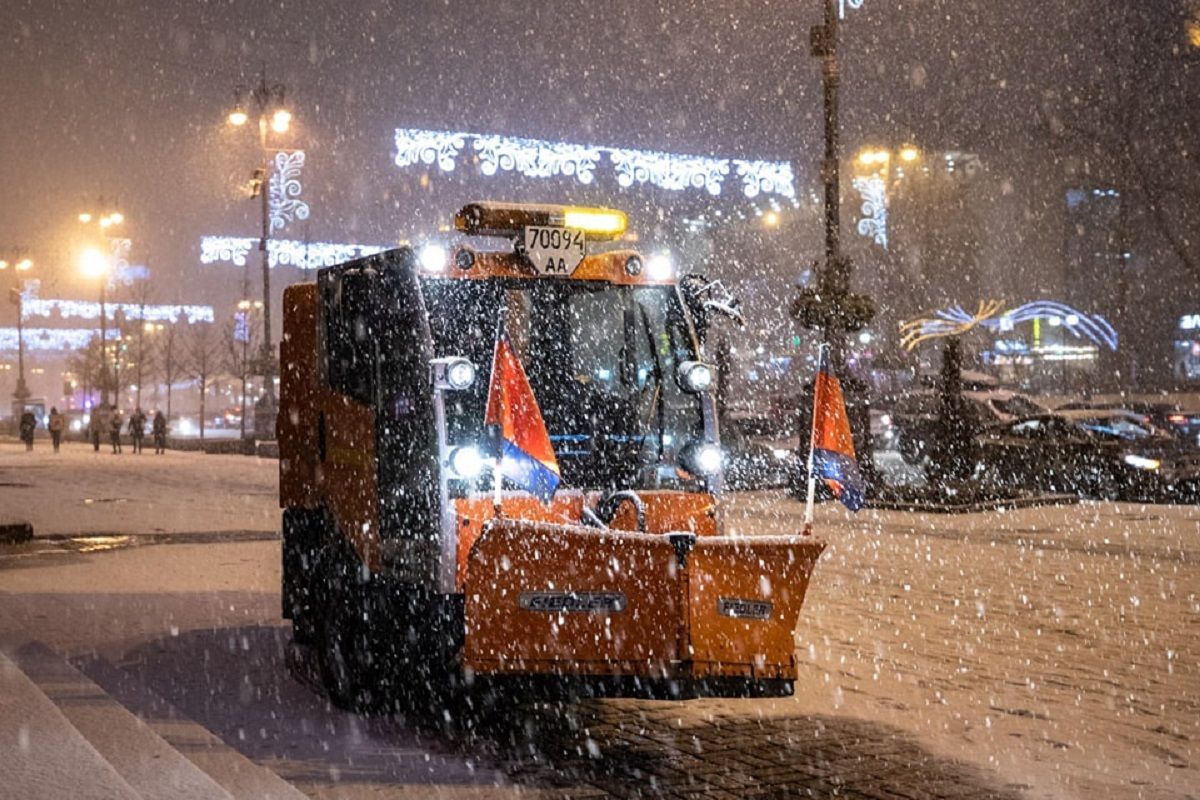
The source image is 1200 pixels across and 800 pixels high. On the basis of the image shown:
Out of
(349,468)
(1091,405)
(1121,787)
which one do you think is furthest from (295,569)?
(1091,405)

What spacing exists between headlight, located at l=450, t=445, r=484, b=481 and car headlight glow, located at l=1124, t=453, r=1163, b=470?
68.3ft

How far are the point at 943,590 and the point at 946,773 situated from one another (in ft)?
22.0

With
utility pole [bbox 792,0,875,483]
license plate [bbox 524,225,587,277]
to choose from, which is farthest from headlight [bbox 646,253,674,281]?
utility pole [bbox 792,0,875,483]

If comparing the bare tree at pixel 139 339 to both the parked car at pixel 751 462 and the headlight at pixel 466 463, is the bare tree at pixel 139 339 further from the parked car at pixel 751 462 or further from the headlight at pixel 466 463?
the headlight at pixel 466 463

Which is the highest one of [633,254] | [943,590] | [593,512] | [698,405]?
[633,254]

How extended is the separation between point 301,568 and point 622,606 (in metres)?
3.47

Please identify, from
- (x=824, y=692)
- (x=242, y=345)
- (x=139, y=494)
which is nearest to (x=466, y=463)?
(x=824, y=692)

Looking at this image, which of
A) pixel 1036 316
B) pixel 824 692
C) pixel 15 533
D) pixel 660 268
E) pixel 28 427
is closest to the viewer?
pixel 660 268

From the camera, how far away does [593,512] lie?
7.62 metres

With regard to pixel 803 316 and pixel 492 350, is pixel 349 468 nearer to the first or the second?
pixel 492 350

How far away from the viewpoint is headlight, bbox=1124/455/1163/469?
25516 mm

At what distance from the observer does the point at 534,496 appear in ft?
24.4

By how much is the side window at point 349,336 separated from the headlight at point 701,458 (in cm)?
182

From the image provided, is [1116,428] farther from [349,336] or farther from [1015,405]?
[349,336]
